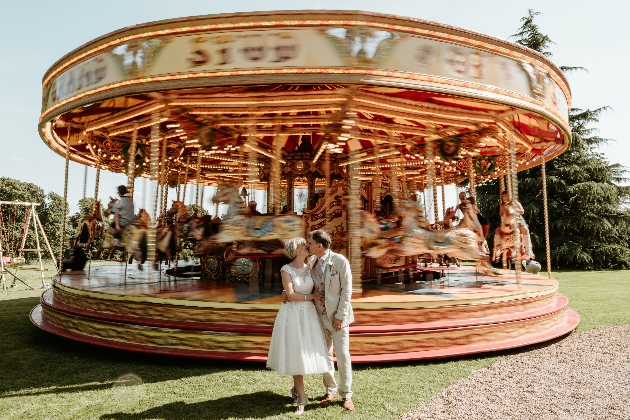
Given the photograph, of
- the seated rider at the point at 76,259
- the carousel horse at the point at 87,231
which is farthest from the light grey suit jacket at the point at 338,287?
the seated rider at the point at 76,259

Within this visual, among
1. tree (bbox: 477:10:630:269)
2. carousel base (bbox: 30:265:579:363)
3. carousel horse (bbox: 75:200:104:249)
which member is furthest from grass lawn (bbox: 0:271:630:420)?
tree (bbox: 477:10:630:269)

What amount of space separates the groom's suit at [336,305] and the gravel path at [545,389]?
0.66m

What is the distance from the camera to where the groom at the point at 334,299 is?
371 cm

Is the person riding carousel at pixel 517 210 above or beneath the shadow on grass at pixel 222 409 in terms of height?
above

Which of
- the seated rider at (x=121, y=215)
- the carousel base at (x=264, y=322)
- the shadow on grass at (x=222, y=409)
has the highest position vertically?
the seated rider at (x=121, y=215)

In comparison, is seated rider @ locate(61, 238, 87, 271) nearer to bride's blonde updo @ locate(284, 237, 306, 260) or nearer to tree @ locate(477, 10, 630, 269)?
bride's blonde updo @ locate(284, 237, 306, 260)

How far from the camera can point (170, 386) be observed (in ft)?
14.5

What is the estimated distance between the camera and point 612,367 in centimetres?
516

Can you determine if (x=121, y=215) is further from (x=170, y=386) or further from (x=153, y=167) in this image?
(x=170, y=386)

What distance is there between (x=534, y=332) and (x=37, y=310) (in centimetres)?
873

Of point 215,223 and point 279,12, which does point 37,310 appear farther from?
point 279,12

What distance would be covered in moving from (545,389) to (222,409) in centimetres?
323

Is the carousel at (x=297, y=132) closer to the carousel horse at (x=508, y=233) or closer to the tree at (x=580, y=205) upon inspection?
the carousel horse at (x=508, y=233)

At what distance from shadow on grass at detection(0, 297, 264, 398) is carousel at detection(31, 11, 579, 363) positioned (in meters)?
0.18
